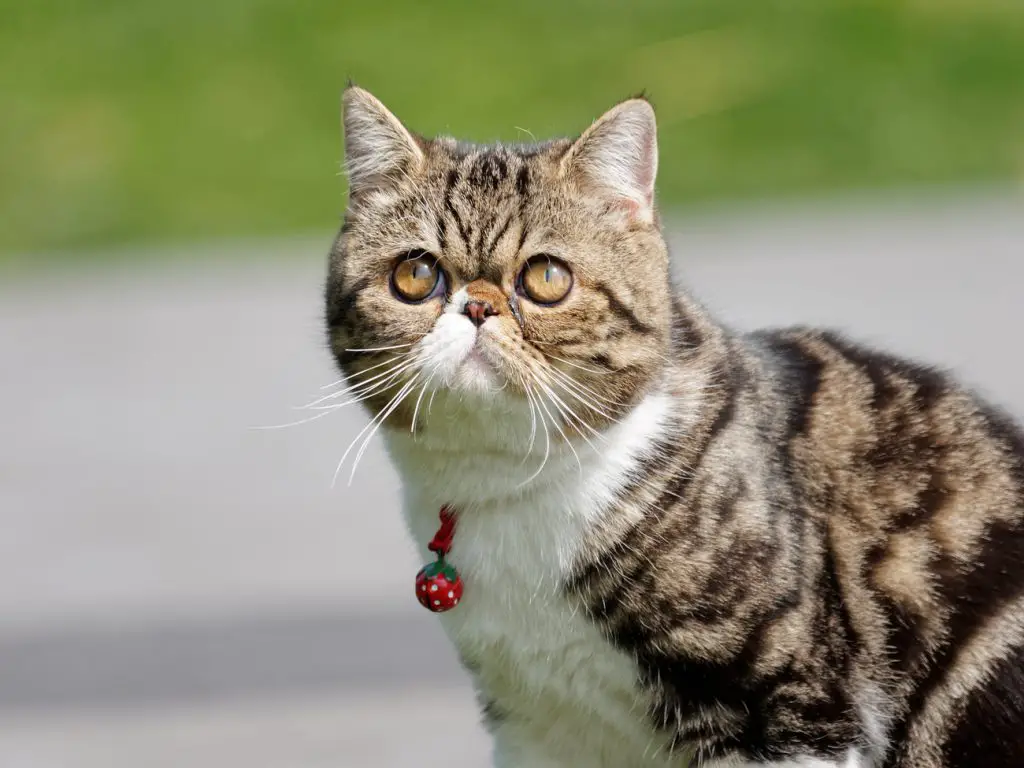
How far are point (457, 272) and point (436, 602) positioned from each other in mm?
594

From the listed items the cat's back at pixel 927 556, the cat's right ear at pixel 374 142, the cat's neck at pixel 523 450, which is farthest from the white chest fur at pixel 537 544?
the cat's right ear at pixel 374 142

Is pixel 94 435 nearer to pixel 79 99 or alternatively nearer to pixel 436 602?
pixel 436 602

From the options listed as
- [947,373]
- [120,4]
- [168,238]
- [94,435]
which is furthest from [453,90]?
[947,373]

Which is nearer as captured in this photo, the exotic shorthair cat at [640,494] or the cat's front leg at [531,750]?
the exotic shorthair cat at [640,494]

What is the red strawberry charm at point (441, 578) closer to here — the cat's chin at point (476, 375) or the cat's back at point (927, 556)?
the cat's chin at point (476, 375)

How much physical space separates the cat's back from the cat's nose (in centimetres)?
62

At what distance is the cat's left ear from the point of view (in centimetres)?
286

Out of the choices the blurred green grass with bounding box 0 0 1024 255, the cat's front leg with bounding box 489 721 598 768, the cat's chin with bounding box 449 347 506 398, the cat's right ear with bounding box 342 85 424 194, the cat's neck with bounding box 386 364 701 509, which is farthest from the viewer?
the blurred green grass with bounding box 0 0 1024 255

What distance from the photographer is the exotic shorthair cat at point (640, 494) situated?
9.04 feet

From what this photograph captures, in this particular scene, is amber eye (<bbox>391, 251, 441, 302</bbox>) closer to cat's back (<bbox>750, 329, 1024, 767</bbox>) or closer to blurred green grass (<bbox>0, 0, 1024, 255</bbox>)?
cat's back (<bbox>750, 329, 1024, 767</bbox>)

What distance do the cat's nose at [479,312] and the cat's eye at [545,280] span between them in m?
0.09

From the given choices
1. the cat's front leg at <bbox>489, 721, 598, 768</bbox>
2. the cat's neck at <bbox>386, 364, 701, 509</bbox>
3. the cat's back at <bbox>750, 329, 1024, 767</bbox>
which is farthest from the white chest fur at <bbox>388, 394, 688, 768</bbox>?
the cat's back at <bbox>750, 329, 1024, 767</bbox>

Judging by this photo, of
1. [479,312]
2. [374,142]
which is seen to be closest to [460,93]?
[374,142]

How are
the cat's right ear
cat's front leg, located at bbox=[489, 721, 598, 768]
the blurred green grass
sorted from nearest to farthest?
the cat's right ear
cat's front leg, located at bbox=[489, 721, 598, 768]
the blurred green grass
